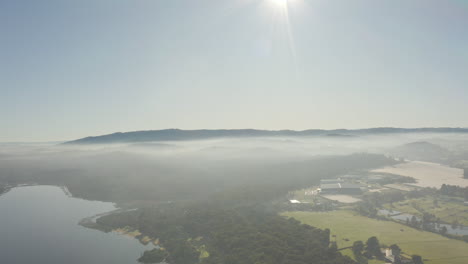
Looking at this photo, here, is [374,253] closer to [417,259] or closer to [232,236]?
[417,259]

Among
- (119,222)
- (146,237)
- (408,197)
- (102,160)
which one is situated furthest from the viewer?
(102,160)

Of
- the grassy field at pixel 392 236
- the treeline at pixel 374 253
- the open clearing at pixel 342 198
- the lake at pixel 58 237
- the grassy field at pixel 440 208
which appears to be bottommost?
the lake at pixel 58 237

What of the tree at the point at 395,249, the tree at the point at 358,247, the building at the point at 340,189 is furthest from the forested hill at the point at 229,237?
the building at the point at 340,189

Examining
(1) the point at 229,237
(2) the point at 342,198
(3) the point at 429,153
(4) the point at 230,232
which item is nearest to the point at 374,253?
(1) the point at 229,237

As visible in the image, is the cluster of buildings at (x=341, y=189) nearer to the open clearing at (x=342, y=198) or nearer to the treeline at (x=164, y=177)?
the open clearing at (x=342, y=198)

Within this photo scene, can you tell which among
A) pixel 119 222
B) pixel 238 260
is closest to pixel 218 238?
pixel 238 260

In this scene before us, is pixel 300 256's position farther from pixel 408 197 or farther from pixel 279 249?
pixel 408 197
